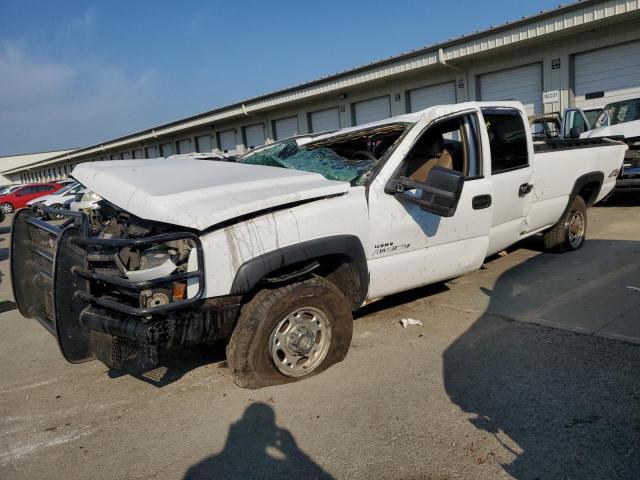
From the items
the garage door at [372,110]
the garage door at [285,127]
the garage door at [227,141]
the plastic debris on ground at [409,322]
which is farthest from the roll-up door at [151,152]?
the plastic debris on ground at [409,322]

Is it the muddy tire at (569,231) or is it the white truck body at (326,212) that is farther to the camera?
the muddy tire at (569,231)

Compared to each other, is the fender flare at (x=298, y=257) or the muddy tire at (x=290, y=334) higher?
the fender flare at (x=298, y=257)

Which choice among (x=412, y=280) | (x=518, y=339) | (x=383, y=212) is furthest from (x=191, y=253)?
(x=518, y=339)

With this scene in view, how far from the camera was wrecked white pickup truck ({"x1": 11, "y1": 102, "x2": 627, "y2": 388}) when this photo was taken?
313cm

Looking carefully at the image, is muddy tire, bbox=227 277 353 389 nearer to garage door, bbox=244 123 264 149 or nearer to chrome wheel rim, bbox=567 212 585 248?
chrome wheel rim, bbox=567 212 585 248

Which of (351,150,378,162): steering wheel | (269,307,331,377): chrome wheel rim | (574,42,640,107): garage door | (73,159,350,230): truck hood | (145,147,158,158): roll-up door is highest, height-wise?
(145,147,158,158): roll-up door

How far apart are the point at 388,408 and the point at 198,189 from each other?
1.85 m

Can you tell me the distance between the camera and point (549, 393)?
10.6 ft

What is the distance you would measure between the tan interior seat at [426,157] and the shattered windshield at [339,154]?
253 millimetres

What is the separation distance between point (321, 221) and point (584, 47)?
47.4 ft

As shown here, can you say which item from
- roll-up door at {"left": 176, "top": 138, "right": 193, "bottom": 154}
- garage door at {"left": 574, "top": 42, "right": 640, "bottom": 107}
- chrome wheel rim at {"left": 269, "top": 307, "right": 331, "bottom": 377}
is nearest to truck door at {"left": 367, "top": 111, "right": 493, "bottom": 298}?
chrome wheel rim at {"left": 269, "top": 307, "right": 331, "bottom": 377}

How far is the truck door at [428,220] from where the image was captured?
3.93 meters

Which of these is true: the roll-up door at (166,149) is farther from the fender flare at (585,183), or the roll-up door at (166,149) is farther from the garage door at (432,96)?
the fender flare at (585,183)

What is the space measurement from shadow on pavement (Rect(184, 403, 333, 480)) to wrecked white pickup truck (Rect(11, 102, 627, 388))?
385 millimetres
